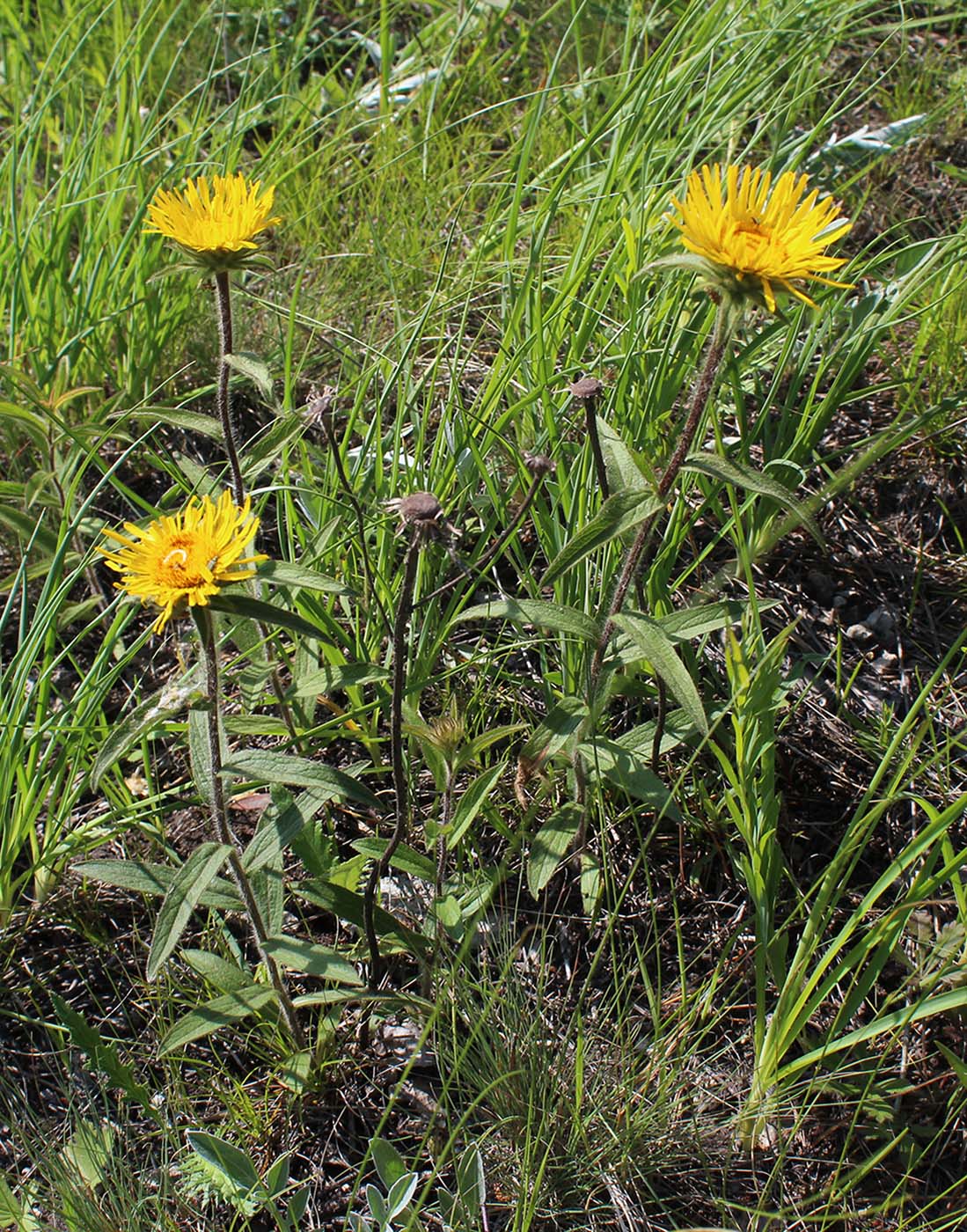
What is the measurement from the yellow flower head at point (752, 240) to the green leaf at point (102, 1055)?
4.57ft

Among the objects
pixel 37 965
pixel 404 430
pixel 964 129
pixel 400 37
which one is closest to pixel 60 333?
pixel 404 430

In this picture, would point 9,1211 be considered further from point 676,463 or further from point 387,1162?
point 676,463

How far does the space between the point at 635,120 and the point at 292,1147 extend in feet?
6.80

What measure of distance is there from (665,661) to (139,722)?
28.2 inches

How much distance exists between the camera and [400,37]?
3445mm

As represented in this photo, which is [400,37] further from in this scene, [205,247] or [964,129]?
[205,247]

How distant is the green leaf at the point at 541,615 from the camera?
4.79ft

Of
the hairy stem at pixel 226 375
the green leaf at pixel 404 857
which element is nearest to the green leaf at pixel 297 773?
the green leaf at pixel 404 857

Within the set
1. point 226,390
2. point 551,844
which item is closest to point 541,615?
point 551,844

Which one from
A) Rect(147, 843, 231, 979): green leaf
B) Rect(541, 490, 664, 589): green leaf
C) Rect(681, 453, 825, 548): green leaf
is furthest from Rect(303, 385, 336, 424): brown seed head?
Rect(147, 843, 231, 979): green leaf

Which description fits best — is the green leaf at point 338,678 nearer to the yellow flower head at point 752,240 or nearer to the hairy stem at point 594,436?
the hairy stem at point 594,436

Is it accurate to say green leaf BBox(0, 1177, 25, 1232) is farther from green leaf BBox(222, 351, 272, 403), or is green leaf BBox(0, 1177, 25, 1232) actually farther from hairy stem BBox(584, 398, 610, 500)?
hairy stem BBox(584, 398, 610, 500)

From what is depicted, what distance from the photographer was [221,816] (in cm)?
145

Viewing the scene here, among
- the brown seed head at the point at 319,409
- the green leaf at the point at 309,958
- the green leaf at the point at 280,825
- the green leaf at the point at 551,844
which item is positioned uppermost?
the brown seed head at the point at 319,409
